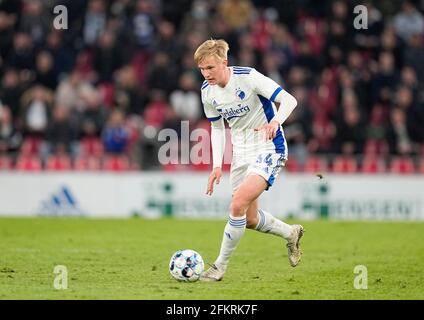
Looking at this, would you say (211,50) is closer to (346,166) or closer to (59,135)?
(346,166)

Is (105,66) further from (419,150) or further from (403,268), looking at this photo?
(403,268)

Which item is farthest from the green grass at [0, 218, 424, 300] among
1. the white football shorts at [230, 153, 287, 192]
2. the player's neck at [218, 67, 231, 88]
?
the player's neck at [218, 67, 231, 88]

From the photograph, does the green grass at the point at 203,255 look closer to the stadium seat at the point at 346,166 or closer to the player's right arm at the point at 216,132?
the player's right arm at the point at 216,132

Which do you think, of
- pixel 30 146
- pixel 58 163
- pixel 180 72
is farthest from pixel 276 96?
pixel 180 72

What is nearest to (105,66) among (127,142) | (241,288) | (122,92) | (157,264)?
(122,92)

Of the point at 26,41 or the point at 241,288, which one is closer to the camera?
the point at 241,288

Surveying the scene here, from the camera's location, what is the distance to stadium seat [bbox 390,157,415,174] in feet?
61.0

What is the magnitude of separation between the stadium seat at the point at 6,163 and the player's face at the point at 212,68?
9.98 meters

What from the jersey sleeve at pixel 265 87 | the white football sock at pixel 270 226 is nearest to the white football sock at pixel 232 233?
the white football sock at pixel 270 226

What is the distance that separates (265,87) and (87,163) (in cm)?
953

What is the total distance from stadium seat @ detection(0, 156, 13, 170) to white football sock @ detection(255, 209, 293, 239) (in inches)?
375

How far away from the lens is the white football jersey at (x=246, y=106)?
31.4ft

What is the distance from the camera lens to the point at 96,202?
1808cm
